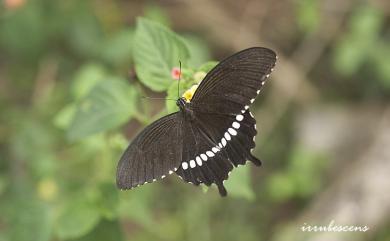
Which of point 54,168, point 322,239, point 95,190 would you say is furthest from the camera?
point 322,239

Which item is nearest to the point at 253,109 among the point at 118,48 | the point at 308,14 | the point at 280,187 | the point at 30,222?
the point at 280,187

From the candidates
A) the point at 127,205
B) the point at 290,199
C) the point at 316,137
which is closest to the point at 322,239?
the point at 290,199

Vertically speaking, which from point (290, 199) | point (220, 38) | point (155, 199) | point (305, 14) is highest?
point (305, 14)

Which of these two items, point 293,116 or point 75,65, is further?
point 293,116

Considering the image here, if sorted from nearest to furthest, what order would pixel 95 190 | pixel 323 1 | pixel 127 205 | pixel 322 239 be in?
pixel 95 190 → pixel 127 205 → pixel 322 239 → pixel 323 1

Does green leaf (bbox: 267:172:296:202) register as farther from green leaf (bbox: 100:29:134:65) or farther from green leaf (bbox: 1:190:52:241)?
green leaf (bbox: 1:190:52:241)

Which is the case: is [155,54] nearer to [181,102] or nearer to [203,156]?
[181,102]

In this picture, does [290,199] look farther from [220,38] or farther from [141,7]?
[141,7]

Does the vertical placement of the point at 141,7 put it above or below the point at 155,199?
above
